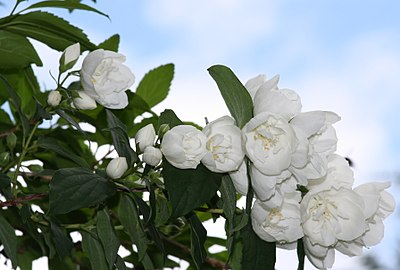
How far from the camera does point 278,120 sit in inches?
37.4

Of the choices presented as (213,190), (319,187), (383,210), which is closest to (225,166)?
(213,190)

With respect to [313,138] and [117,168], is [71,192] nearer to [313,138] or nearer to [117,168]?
[117,168]

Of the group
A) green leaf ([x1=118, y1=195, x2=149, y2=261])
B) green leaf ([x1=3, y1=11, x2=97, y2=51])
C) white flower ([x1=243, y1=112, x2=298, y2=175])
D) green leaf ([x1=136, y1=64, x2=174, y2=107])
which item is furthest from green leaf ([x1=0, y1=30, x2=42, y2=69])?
white flower ([x1=243, y1=112, x2=298, y2=175])

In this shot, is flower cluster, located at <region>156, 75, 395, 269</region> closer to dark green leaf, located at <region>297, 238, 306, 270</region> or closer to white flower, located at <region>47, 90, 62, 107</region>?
dark green leaf, located at <region>297, 238, 306, 270</region>

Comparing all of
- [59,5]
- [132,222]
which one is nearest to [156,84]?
[59,5]

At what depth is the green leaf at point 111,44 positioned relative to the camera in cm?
145

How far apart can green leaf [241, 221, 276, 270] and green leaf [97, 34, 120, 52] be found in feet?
1.88

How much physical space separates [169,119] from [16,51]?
1.38ft

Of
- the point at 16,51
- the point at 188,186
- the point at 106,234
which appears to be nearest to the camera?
the point at 188,186

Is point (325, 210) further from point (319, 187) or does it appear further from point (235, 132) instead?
point (235, 132)

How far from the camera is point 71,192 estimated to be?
92 centimetres

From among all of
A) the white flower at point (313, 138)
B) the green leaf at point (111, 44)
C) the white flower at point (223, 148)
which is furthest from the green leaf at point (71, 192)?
the green leaf at point (111, 44)

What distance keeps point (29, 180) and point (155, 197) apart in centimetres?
48

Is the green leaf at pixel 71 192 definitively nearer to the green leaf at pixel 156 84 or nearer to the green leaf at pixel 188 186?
the green leaf at pixel 188 186
